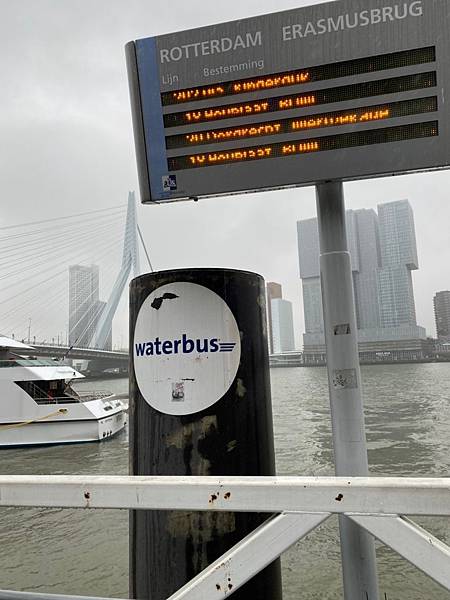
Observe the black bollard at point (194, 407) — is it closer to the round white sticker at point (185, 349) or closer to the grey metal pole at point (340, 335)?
the round white sticker at point (185, 349)

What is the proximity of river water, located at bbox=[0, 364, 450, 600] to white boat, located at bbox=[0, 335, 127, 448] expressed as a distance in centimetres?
56

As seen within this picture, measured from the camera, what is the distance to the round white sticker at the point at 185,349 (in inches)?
86.0

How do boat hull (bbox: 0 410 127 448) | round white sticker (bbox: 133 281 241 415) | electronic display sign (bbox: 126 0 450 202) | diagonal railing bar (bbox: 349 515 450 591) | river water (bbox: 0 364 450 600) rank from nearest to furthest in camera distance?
1. diagonal railing bar (bbox: 349 515 450 591)
2. round white sticker (bbox: 133 281 241 415)
3. electronic display sign (bbox: 126 0 450 202)
4. river water (bbox: 0 364 450 600)
5. boat hull (bbox: 0 410 127 448)

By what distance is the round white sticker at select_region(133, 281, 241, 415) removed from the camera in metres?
2.18

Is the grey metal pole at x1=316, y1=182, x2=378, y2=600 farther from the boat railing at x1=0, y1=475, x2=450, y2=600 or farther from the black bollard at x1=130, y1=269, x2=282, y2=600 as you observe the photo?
the boat railing at x1=0, y1=475, x2=450, y2=600

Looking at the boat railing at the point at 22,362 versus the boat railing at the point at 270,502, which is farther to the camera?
the boat railing at the point at 22,362

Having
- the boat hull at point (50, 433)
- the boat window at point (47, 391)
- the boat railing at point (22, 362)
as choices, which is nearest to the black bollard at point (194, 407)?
the boat hull at point (50, 433)

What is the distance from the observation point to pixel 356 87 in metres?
2.78

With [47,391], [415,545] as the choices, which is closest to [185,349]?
[415,545]

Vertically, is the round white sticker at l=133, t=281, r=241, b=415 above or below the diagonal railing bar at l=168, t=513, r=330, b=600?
above

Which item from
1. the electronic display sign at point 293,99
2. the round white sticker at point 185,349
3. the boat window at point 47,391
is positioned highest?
the electronic display sign at point 293,99

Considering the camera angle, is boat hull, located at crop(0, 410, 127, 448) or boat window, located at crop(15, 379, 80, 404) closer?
boat hull, located at crop(0, 410, 127, 448)

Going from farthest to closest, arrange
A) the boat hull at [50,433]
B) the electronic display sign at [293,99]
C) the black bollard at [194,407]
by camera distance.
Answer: the boat hull at [50,433]
the electronic display sign at [293,99]
the black bollard at [194,407]

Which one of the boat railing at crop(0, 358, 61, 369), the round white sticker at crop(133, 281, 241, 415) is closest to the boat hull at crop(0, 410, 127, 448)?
the boat railing at crop(0, 358, 61, 369)
